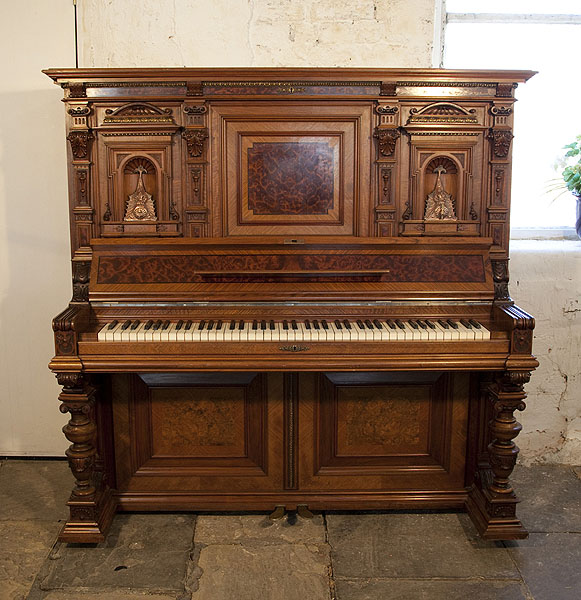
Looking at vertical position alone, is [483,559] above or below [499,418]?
below

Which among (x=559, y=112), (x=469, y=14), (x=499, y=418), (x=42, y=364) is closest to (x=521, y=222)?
(x=559, y=112)

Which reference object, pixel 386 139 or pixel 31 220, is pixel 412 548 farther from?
pixel 31 220

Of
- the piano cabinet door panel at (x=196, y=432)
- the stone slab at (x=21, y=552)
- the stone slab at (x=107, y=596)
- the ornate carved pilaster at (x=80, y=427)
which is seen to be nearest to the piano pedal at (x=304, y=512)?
the piano cabinet door panel at (x=196, y=432)

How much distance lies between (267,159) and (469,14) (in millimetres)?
1551

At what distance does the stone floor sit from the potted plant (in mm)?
1605

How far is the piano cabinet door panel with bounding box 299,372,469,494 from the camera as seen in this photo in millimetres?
2957

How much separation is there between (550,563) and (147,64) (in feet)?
9.90

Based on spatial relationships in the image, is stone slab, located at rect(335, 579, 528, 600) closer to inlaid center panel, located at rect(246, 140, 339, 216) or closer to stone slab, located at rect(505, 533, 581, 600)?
stone slab, located at rect(505, 533, 581, 600)

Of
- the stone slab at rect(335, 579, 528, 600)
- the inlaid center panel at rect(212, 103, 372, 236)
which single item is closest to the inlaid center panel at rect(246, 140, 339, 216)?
the inlaid center panel at rect(212, 103, 372, 236)

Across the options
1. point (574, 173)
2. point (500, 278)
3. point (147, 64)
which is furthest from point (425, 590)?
point (147, 64)

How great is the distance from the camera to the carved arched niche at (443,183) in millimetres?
2924

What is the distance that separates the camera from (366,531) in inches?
113

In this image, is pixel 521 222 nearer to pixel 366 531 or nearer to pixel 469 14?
pixel 469 14

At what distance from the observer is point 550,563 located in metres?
2.66
